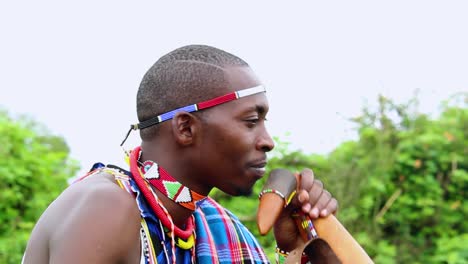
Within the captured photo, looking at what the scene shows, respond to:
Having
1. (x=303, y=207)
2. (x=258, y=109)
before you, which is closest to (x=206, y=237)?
(x=303, y=207)

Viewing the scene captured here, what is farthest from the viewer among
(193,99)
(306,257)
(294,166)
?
(294,166)

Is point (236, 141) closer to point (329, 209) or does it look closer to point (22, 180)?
point (329, 209)

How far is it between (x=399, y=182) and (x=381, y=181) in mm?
221

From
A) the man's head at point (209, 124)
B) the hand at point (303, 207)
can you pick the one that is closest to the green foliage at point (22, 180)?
the hand at point (303, 207)

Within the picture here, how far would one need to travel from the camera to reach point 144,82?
273cm

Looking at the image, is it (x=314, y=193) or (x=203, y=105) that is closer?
(x=203, y=105)

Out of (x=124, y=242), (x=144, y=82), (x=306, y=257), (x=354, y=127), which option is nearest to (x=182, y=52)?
(x=144, y=82)

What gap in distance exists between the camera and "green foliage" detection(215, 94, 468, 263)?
539 centimetres

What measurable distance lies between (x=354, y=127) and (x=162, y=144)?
10.8ft

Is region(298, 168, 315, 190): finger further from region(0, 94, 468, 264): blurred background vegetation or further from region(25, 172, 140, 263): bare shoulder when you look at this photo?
region(0, 94, 468, 264): blurred background vegetation

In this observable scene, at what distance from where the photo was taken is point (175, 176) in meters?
2.64

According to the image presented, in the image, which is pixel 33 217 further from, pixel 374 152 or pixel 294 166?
pixel 374 152

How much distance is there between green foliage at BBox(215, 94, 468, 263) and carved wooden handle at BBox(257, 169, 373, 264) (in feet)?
7.46

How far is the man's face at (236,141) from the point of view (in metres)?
2.61
